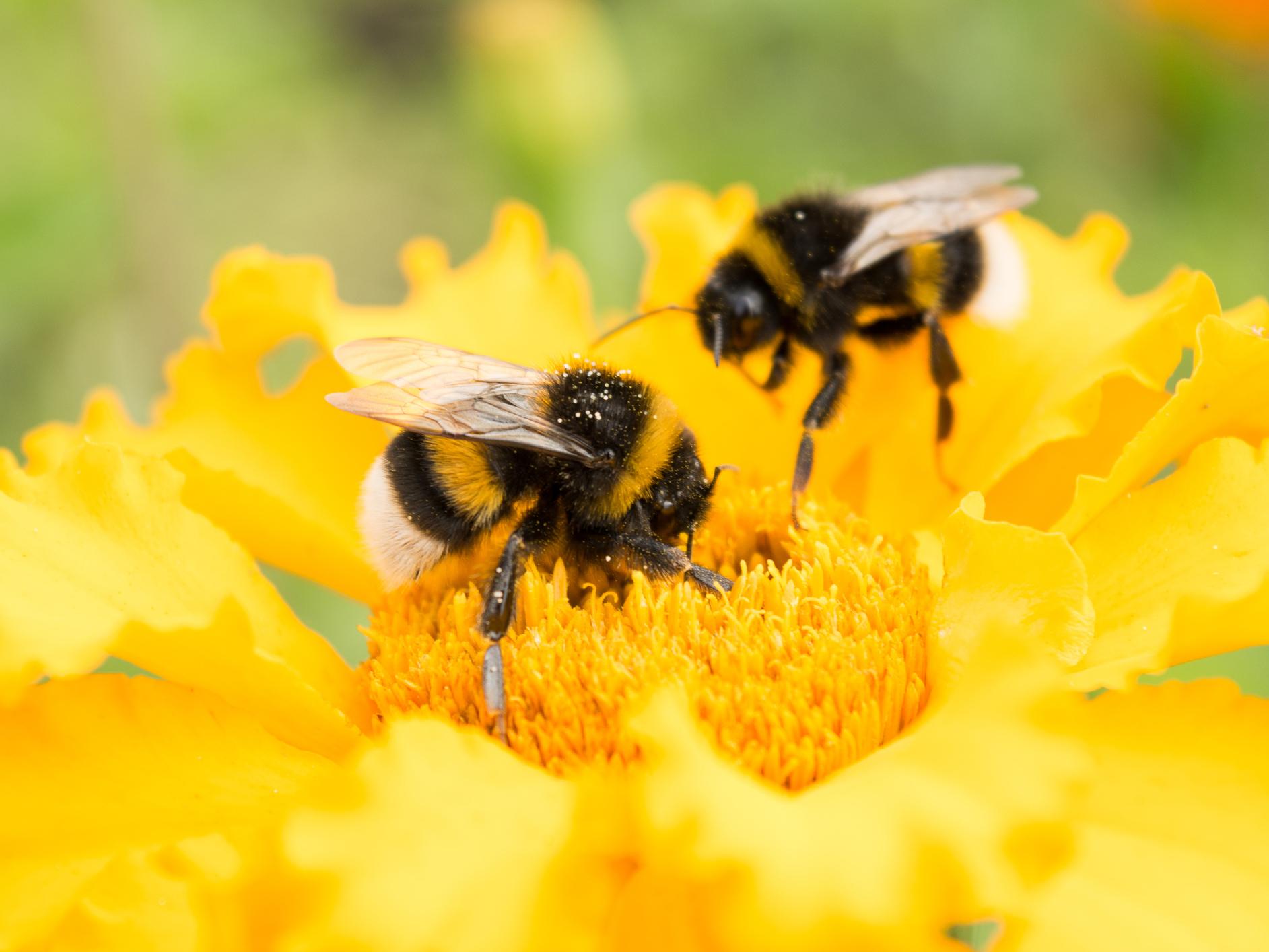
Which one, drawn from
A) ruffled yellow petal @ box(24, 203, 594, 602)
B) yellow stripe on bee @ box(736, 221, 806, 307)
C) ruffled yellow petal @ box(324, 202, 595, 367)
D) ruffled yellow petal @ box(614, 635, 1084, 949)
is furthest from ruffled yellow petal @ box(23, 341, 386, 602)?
ruffled yellow petal @ box(614, 635, 1084, 949)

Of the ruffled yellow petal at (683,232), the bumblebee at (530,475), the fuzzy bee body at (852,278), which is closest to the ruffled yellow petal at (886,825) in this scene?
the bumblebee at (530,475)

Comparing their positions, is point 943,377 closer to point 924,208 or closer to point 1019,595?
point 924,208

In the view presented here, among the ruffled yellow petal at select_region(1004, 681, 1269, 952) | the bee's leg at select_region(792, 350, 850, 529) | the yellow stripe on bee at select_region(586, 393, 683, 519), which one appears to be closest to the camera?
the ruffled yellow petal at select_region(1004, 681, 1269, 952)

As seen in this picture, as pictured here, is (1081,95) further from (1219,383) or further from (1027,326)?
(1219,383)

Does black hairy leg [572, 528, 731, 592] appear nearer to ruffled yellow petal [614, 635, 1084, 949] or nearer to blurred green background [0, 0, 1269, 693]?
ruffled yellow petal [614, 635, 1084, 949]

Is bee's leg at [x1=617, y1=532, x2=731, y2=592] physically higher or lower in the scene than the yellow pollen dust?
higher

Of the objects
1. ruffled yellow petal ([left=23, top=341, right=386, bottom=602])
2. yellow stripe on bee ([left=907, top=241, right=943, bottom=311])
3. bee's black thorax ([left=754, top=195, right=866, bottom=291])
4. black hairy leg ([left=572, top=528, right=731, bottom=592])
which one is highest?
bee's black thorax ([left=754, top=195, right=866, bottom=291])

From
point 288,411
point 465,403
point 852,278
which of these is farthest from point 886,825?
point 288,411

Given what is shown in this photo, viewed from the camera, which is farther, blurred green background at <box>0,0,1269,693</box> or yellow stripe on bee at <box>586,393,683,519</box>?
blurred green background at <box>0,0,1269,693</box>

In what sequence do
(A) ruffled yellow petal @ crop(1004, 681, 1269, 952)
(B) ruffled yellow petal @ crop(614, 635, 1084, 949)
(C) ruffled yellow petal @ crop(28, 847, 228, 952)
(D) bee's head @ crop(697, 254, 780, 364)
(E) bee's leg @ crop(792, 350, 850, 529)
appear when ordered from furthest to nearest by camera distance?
1. (D) bee's head @ crop(697, 254, 780, 364)
2. (E) bee's leg @ crop(792, 350, 850, 529)
3. (C) ruffled yellow petal @ crop(28, 847, 228, 952)
4. (A) ruffled yellow petal @ crop(1004, 681, 1269, 952)
5. (B) ruffled yellow petal @ crop(614, 635, 1084, 949)
